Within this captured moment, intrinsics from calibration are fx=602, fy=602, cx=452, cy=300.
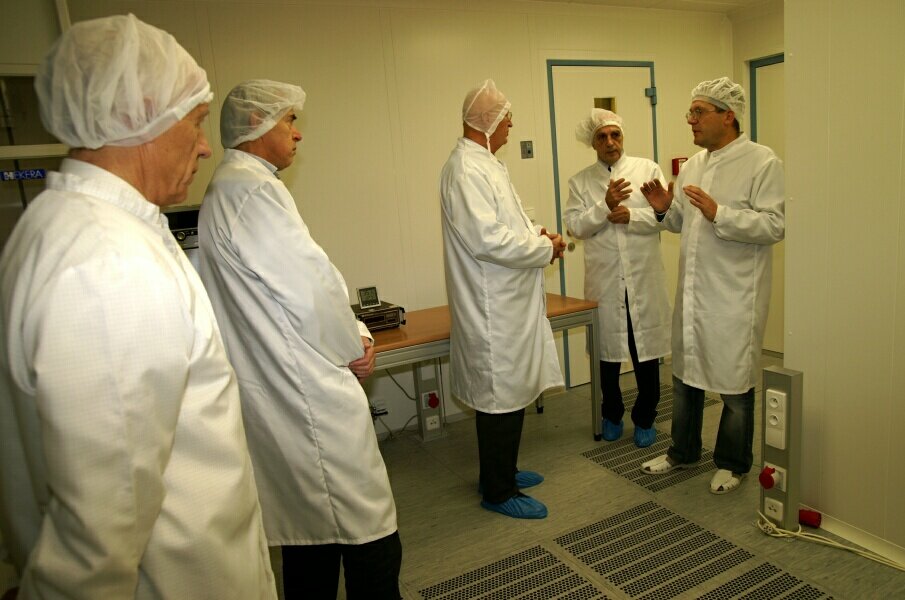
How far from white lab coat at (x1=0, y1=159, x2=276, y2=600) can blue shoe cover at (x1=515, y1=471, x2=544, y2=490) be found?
1919 mm

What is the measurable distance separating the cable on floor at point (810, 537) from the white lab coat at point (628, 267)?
40.1 inches

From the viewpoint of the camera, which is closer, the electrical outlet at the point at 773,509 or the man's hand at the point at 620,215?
the electrical outlet at the point at 773,509

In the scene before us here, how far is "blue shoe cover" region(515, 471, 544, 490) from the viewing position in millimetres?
2799

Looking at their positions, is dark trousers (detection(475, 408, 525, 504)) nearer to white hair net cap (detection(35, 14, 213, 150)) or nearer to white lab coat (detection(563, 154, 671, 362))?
white lab coat (detection(563, 154, 671, 362))

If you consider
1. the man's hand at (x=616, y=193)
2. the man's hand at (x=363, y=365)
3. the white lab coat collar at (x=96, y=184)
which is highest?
the white lab coat collar at (x=96, y=184)

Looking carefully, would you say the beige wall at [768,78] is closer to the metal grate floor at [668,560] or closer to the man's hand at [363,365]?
the metal grate floor at [668,560]

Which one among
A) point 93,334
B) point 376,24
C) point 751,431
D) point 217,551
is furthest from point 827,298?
point 376,24

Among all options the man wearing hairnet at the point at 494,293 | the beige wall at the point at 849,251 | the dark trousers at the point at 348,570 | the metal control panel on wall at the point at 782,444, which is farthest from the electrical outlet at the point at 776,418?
the dark trousers at the point at 348,570

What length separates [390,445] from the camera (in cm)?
344

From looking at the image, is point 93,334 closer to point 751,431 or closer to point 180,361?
point 180,361

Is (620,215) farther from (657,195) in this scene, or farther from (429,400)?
(429,400)

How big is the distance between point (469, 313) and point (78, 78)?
1.69 metres

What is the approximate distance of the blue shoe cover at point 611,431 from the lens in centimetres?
321

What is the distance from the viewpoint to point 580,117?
3971 millimetres
